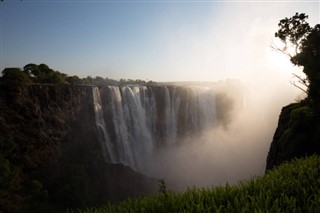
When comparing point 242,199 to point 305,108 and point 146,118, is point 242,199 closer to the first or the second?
point 305,108

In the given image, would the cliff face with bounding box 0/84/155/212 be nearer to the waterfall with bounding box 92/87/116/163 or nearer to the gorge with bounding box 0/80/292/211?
the gorge with bounding box 0/80/292/211

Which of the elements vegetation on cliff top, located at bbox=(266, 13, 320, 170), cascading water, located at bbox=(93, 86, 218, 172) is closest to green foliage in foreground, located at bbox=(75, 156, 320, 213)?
vegetation on cliff top, located at bbox=(266, 13, 320, 170)

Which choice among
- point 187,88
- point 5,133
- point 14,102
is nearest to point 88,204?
point 5,133

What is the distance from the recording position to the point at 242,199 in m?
9.09

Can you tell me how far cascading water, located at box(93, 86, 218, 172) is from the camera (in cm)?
4750

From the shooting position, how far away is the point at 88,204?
127ft

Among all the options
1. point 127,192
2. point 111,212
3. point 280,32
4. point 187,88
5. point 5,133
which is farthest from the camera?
point 187,88

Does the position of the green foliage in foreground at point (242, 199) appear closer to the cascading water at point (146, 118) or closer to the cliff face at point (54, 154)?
the cliff face at point (54, 154)

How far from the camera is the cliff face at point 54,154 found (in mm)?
34969

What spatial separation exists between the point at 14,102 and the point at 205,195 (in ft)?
114

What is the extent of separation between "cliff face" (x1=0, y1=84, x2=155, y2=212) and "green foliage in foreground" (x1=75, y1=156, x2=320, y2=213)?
81.7ft

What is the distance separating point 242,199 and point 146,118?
43.9 meters

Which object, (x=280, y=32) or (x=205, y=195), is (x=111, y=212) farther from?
(x=280, y=32)

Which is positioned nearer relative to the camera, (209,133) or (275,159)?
(275,159)
